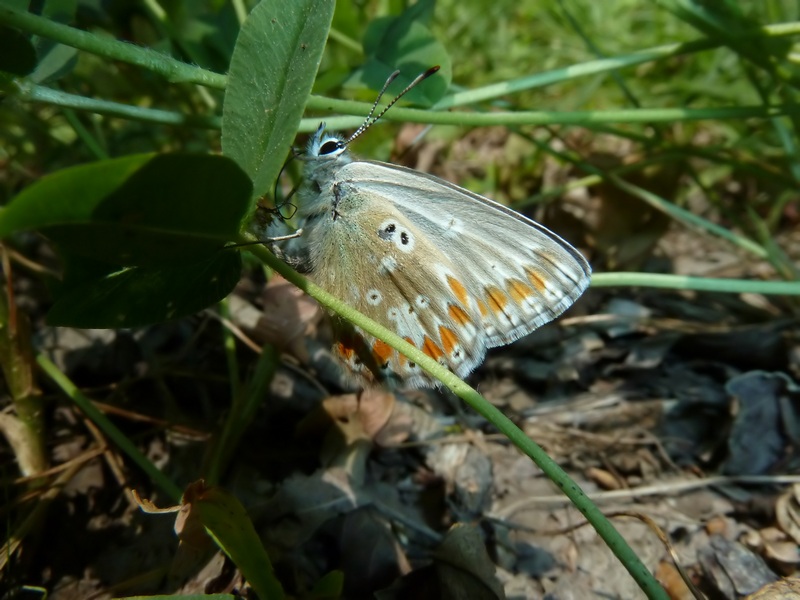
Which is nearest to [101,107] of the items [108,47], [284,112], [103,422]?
[108,47]

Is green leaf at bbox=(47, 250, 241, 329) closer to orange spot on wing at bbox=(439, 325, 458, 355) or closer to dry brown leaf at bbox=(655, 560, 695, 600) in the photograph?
orange spot on wing at bbox=(439, 325, 458, 355)

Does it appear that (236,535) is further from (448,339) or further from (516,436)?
(448,339)

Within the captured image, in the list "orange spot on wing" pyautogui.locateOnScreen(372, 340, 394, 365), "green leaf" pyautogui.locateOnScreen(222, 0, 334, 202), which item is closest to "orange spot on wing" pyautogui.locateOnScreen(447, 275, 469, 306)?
"orange spot on wing" pyautogui.locateOnScreen(372, 340, 394, 365)

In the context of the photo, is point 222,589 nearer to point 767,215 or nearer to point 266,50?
point 266,50

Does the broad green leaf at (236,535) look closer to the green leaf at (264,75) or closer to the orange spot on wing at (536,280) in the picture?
Result: the green leaf at (264,75)

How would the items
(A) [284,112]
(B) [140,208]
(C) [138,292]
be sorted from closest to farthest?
(B) [140,208], (A) [284,112], (C) [138,292]

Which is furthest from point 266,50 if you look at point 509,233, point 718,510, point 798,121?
point 798,121
